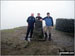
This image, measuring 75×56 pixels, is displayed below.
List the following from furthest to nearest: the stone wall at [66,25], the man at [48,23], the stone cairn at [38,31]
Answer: the stone wall at [66,25], the stone cairn at [38,31], the man at [48,23]

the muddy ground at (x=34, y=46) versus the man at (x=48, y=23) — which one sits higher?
the man at (x=48, y=23)

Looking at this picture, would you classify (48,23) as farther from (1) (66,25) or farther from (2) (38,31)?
(1) (66,25)

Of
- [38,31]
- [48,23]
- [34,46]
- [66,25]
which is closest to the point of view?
[34,46]

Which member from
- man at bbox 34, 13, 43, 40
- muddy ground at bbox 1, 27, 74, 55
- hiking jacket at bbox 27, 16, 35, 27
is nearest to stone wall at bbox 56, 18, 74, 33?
muddy ground at bbox 1, 27, 74, 55

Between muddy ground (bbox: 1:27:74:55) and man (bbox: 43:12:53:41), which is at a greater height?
man (bbox: 43:12:53:41)

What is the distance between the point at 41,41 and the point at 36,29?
1.07 metres

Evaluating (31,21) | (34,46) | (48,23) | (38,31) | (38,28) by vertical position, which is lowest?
(34,46)

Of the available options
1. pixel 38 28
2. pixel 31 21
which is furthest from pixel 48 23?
pixel 31 21

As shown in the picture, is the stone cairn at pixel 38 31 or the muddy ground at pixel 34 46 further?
the stone cairn at pixel 38 31

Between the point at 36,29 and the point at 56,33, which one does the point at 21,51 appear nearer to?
the point at 36,29

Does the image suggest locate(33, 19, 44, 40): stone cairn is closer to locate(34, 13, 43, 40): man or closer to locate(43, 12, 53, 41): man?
locate(34, 13, 43, 40): man

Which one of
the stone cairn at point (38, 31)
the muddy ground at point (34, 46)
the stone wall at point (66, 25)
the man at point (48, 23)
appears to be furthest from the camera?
the stone wall at point (66, 25)

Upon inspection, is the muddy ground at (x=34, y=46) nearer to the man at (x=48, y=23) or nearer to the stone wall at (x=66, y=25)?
the man at (x=48, y=23)

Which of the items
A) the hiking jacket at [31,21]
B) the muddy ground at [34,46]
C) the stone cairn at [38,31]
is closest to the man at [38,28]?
the stone cairn at [38,31]
